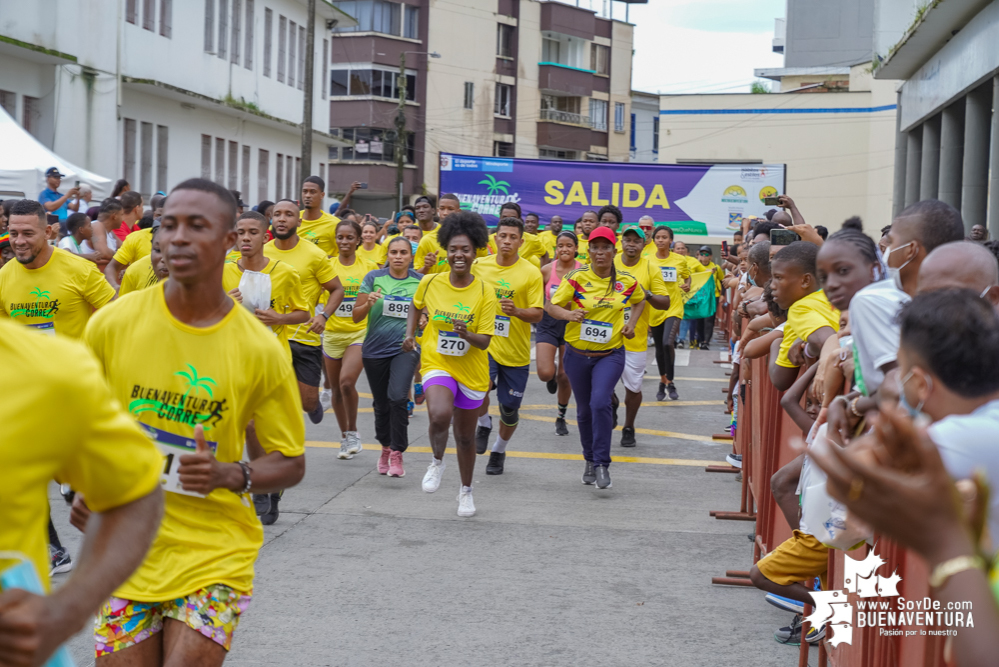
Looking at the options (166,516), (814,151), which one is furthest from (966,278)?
(814,151)

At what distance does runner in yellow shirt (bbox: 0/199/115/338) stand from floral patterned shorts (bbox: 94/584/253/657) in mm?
4115

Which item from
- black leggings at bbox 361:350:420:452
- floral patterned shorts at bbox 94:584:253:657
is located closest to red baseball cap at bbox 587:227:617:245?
black leggings at bbox 361:350:420:452

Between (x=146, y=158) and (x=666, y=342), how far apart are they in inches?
645

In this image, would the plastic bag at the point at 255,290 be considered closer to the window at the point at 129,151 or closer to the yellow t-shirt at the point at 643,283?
the yellow t-shirt at the point at 643,283

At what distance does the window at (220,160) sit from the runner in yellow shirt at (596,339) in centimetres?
2135

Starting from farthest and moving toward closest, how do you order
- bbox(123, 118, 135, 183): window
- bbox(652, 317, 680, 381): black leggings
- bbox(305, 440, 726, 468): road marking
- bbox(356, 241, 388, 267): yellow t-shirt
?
bbox(123, 118, 135, 183): window, bbox(652, 317, 680, 381): black leggings, bbox(356, 241, 388, 267): yellow t-shirt, bbox(305, 440, 726, 468): road marking

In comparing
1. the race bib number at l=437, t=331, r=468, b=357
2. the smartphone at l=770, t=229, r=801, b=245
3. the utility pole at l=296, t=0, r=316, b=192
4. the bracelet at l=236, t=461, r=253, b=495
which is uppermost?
the utility pole at l=296, t=0, r=316, b=192

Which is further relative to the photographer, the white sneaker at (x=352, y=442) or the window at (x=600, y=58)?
the window at (x=600, y=58)

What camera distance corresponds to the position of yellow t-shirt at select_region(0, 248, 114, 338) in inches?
268

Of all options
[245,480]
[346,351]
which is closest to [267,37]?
[346,351]

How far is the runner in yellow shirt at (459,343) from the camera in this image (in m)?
7.79

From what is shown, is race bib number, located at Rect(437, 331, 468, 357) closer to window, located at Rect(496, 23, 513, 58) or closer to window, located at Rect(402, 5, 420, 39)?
window, located at Rect(402, 5, 420, 39)

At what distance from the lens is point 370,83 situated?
164 feet

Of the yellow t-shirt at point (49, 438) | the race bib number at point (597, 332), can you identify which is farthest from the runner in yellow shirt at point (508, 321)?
the yellow t-shirt at point (49, 438)
